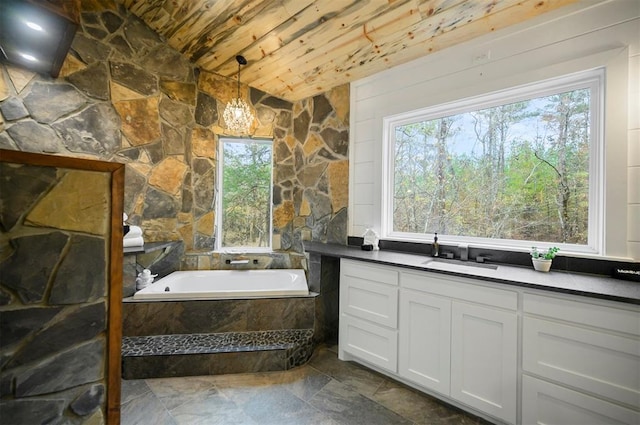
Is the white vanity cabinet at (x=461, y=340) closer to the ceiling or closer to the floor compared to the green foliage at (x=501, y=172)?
closer to the floor

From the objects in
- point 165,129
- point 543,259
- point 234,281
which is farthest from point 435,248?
point 165,129

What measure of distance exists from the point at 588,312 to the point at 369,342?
136cm

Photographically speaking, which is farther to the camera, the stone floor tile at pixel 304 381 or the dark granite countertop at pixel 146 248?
the dark granite countertop at pixel 146 248

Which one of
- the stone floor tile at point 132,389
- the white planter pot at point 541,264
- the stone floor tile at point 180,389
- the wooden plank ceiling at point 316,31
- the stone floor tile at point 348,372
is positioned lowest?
the stone floor tile at point 348,372

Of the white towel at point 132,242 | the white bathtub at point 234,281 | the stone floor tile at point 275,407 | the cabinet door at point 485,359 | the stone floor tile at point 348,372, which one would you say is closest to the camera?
the cabinet door at point 485,359

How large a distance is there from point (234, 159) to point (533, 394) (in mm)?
3371

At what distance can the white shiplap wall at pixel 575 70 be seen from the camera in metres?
1.57

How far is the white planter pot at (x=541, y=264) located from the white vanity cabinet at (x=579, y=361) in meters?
0.39

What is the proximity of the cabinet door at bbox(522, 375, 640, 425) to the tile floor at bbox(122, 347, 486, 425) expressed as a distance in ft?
1.13

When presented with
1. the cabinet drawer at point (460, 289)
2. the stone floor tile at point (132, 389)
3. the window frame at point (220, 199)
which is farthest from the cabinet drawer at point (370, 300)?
the stone floor tile at point (132, 389)

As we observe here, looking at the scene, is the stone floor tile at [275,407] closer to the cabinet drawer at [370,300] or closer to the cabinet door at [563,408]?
the cabinet drawer at [370,300]

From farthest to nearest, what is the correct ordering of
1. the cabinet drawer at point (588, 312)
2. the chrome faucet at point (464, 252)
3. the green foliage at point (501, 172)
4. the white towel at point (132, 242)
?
the white towel at point (132, 242) → the chrome faucet at point (464, 252) → the green foliage at point (501, 172) → the cabinet drawer at point (588, 312)

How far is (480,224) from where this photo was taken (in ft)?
7.26

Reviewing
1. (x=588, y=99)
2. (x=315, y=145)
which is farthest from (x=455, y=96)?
(x=315, y=145)
